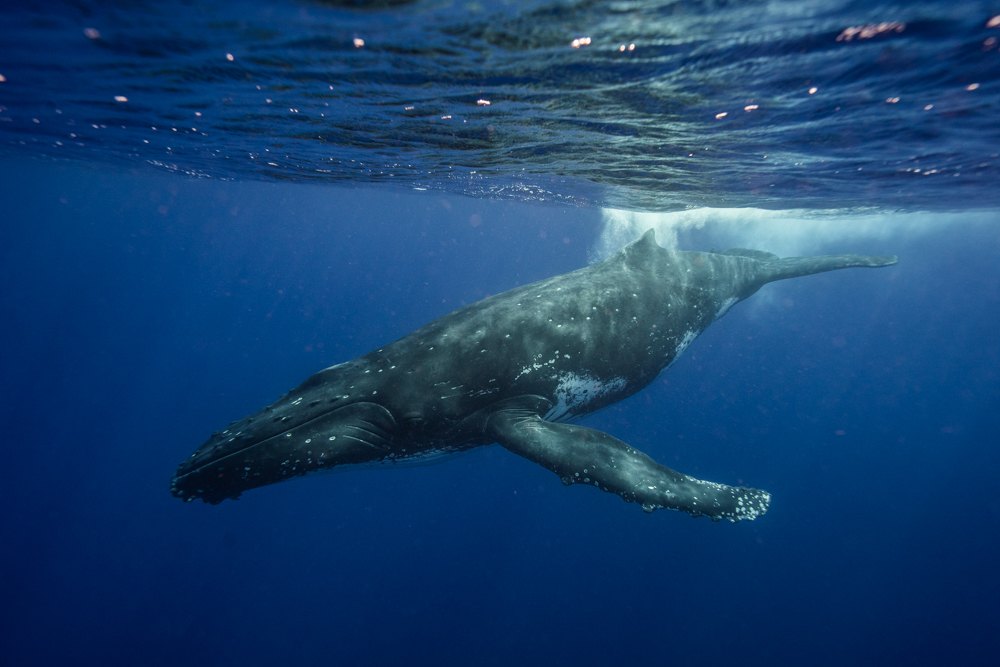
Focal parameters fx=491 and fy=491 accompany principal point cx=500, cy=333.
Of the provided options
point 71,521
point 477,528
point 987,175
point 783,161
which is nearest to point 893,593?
point 477,528

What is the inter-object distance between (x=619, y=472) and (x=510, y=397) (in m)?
2.50

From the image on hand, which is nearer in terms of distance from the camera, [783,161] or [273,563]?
[783,161]

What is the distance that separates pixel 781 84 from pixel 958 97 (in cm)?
→ 352

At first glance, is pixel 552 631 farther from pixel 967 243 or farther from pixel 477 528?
pixel 967 243

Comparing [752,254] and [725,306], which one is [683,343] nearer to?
[725,306]

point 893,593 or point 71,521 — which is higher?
point 71,521

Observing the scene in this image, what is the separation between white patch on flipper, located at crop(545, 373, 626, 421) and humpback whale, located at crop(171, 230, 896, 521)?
0.03 meters

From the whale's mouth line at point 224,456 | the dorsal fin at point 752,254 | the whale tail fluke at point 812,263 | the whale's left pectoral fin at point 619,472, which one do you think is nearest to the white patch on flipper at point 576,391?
the whale's left pectoral fin at point 619,472

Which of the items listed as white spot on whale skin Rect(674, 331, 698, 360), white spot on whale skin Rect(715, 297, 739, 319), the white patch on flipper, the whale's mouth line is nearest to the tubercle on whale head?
the whale's mouth line

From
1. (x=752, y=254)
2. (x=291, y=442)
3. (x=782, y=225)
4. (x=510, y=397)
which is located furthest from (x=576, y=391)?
(x=782, y=225)

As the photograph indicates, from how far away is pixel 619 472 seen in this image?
7.55 metres

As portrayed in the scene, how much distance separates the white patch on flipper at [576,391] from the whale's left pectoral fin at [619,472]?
138 cm

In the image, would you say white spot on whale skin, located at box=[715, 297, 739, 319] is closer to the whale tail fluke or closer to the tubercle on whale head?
the whale tail fluke

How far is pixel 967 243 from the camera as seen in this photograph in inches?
2188
